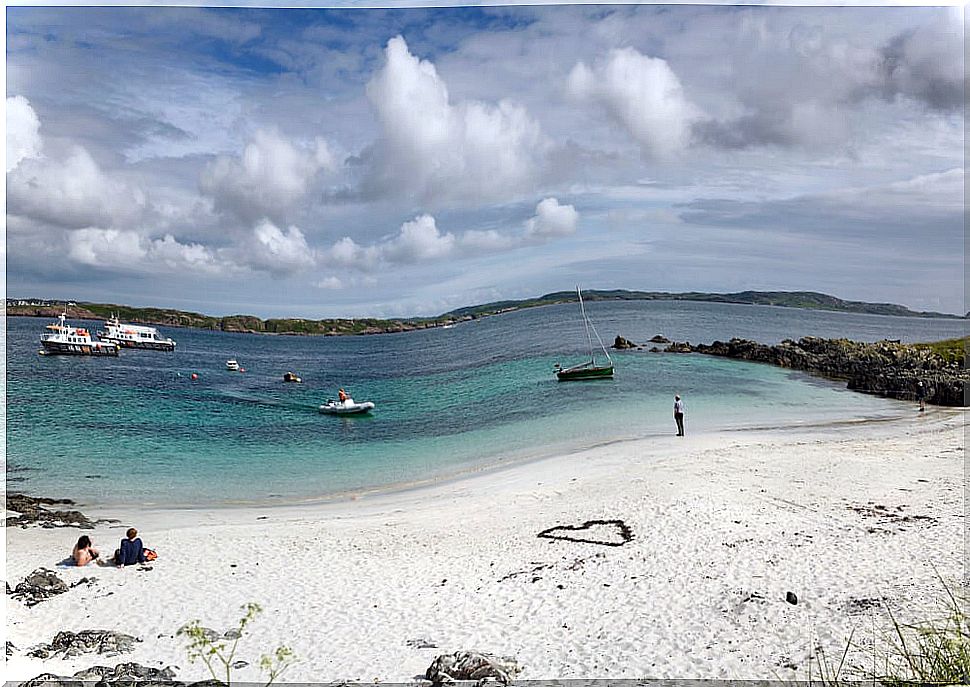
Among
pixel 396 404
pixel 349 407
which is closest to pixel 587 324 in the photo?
pixel 396 404

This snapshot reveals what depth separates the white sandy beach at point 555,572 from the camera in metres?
2.71

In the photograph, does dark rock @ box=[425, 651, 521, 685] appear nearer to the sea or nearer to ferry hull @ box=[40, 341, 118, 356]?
the sea

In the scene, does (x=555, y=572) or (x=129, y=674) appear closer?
(x=129, y=674)

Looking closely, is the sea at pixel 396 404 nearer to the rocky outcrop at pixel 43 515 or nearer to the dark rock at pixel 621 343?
the dark rock at pixel 621 343

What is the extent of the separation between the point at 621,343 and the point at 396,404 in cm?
343

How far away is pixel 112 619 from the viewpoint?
3229 millimetres

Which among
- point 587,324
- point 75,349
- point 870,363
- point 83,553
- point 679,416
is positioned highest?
point 587,324

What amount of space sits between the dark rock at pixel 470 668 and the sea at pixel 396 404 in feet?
13.9

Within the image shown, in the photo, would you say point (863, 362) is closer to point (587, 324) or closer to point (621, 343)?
point (621, 343)

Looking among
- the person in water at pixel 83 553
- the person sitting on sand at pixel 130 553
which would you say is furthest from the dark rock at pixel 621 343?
the person in water at pixel 83 553

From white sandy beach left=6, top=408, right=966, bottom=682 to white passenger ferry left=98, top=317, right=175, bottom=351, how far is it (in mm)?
3580

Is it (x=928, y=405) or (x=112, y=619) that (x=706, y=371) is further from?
(x=112, y=619)

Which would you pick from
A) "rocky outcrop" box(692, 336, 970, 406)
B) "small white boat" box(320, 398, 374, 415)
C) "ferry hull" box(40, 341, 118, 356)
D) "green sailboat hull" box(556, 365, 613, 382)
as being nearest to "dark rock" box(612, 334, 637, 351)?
"green sailboat hull" box(556, 365, 613, 382)

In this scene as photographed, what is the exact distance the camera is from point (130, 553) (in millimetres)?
4133
